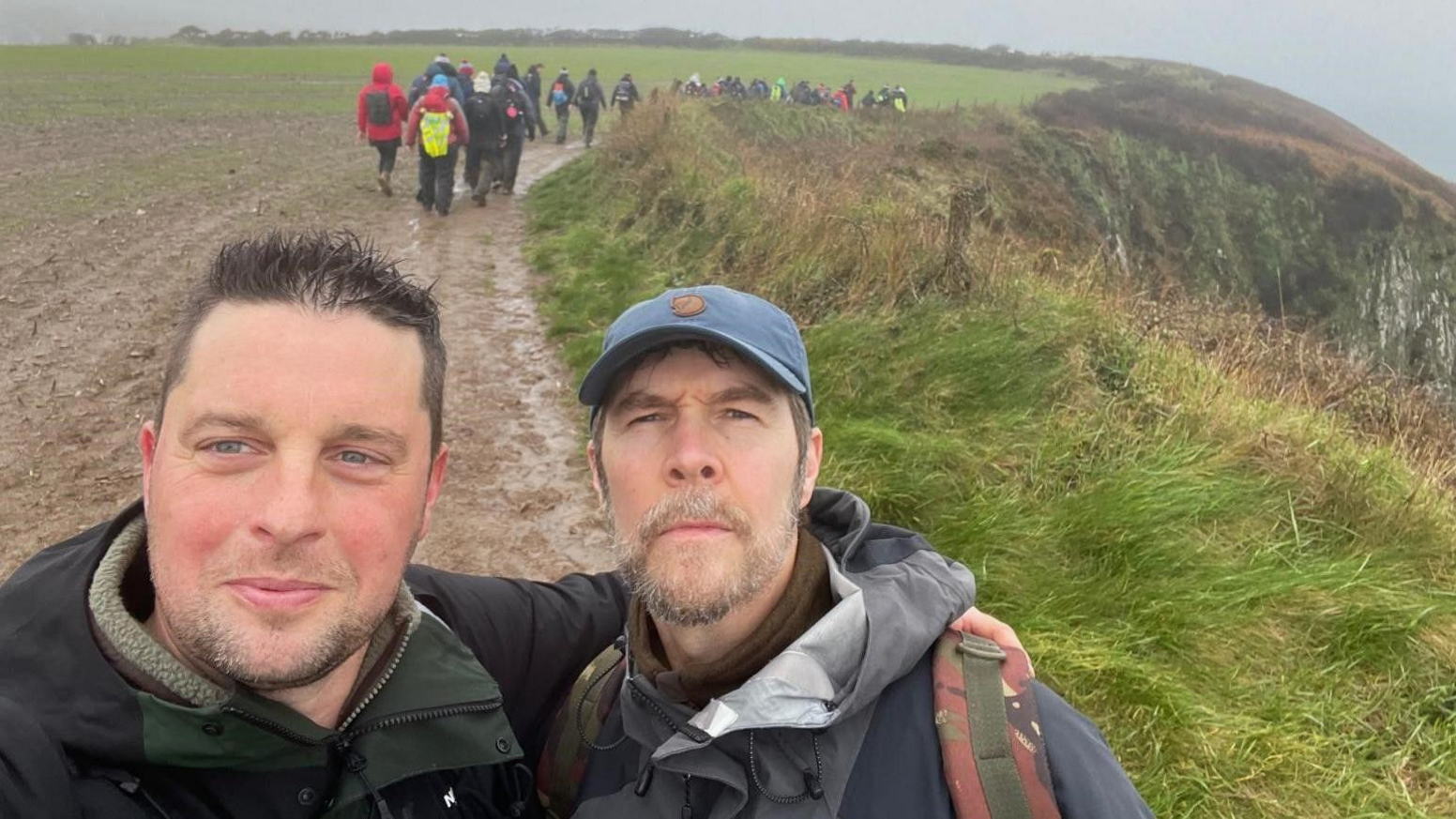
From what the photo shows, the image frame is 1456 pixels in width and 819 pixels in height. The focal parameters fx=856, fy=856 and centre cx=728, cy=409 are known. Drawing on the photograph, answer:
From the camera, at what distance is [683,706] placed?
182 cm

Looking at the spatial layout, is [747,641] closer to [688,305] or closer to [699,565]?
[699,565]

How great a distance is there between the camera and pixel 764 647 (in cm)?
189

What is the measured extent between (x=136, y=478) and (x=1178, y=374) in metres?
6.21

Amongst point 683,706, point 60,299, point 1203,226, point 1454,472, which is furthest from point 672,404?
point 1203,226

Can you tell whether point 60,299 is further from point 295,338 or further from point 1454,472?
point 1454,472

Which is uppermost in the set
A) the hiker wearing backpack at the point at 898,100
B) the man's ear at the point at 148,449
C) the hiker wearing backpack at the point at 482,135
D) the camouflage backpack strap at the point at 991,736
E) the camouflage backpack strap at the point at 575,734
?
the hiker wearing backpack at the point at 898,100

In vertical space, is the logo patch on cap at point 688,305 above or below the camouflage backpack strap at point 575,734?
above

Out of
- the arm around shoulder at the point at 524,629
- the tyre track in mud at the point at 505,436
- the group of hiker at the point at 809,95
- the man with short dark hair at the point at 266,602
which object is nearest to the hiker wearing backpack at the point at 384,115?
the tyre track in mud at the point at 505,436

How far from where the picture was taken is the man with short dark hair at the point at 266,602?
1.38 metres

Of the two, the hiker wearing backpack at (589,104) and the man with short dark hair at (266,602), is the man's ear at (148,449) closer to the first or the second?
the man with short dark hair at (266,602)

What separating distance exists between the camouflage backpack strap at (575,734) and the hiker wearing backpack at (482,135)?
→ 1176 cm

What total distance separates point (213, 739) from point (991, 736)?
136 centimetres

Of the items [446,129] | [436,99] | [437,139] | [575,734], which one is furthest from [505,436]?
[436,99]

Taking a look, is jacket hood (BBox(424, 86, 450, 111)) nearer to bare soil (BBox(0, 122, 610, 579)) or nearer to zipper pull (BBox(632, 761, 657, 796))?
bare soil (BBox(0, 122, 610, 579))
